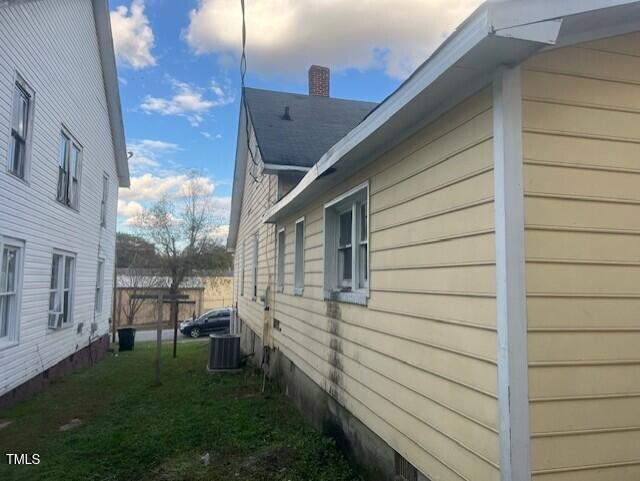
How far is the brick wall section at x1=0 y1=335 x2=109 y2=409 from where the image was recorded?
7945 millimetres

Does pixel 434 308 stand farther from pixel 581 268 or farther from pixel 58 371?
pixel 58 371

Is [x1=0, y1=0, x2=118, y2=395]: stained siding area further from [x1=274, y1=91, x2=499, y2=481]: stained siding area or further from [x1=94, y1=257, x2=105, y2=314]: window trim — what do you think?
[x1=274, y1=91, x2=499, y2=481]: stained siding area

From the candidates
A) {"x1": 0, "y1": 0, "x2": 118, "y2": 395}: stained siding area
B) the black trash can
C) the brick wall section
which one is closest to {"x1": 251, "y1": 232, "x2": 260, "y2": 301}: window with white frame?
{"x1": 0, "y1": 0, "x2": 118, "y2": 395}: stained siding area

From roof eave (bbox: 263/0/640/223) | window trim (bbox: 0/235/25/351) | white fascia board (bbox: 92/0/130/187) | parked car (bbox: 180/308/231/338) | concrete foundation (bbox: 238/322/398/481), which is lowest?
parked car (bbox: 180/308/231/338)

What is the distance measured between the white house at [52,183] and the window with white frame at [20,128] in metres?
0.02

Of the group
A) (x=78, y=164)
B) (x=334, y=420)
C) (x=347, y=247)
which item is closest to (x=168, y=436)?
(x=334, y=420)

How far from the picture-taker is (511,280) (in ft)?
8.02

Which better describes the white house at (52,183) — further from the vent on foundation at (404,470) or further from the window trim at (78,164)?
the vent on foundation at (404,470)

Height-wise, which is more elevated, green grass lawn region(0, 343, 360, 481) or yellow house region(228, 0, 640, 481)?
yellow house region(228, 0, 640, 481)

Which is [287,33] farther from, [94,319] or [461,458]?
[94,319]

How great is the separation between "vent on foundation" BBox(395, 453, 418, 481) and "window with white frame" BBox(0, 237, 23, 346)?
676 cm

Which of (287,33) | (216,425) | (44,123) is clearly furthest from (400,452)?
(44,123)

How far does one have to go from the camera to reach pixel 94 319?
551 inches

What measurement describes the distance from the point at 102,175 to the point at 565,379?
1445cm
